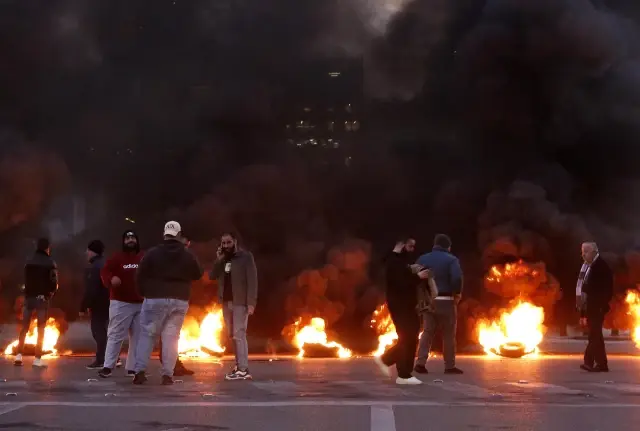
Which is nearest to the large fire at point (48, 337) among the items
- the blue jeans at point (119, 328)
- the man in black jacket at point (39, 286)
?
the man in black jacket at point (39, 286)

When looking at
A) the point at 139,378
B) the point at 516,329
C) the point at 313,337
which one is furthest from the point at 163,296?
the point at 516,329

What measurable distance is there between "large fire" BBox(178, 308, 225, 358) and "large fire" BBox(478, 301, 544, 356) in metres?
5.33

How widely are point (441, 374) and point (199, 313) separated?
30.0 feet

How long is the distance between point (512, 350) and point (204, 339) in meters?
5.79

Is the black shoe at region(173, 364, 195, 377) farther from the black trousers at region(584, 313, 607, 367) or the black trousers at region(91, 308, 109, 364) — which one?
the black trousers at region(584, 313, 607, 367)

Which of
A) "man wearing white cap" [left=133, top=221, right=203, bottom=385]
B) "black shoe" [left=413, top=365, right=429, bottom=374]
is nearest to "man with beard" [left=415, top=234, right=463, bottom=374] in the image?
"black shoe" [left=413, top=365, right=429, bottom=374]

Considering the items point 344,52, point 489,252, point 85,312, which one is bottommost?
point 85,312

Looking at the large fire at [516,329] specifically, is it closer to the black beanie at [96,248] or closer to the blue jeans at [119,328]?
the black beanie at [96,248]

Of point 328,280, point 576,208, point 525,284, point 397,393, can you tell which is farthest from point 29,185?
point 397,393

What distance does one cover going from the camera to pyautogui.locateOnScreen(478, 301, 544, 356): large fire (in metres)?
21.8

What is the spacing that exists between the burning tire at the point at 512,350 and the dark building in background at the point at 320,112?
11338 mm

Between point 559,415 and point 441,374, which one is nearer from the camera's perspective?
point 559,415

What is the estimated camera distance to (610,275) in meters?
16.9

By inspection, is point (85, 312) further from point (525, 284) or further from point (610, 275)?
point (525, 284)
